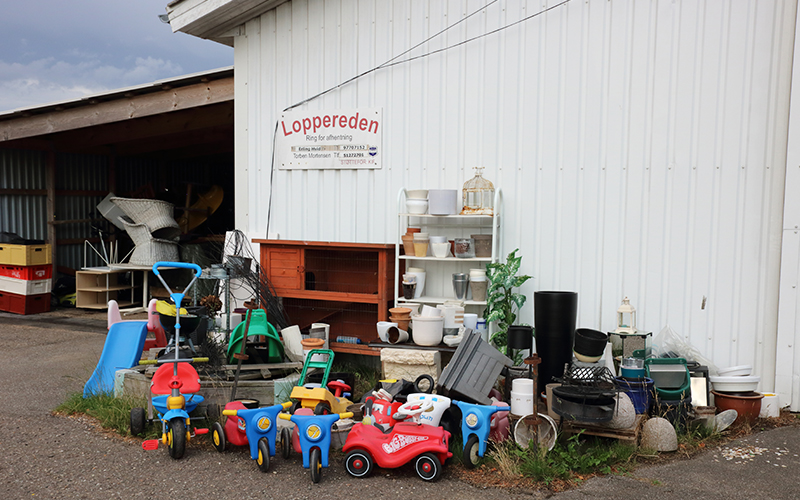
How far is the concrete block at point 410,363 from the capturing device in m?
5.19

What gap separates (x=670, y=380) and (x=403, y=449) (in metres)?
2.26

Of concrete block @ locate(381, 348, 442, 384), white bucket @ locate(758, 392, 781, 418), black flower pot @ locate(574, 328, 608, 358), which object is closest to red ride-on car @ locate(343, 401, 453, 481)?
concrete block @ locate(381, 348, 442, 384)

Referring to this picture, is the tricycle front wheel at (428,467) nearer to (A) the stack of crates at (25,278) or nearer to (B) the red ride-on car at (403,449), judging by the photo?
(B) the red ride-on car at (403,449)

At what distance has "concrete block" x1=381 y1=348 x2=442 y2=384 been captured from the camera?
204 inches

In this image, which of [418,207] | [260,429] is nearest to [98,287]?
[418,207]

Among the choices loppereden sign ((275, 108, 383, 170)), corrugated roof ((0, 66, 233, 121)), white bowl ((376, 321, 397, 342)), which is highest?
corrugated roof ((0, 66, 233, 121))

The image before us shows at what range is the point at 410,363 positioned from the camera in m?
5.23

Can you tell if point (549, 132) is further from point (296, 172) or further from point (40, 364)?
point (40, 364)

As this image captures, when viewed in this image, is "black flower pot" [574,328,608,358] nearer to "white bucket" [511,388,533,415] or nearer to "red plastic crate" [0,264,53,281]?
"white bucket" [511,388,533,415]

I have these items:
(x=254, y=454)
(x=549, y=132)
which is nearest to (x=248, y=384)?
(x=254, y=454)

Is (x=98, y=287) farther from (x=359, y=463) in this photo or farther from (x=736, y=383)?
(x=736, y=383)

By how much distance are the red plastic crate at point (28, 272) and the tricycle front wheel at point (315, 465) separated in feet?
27.7

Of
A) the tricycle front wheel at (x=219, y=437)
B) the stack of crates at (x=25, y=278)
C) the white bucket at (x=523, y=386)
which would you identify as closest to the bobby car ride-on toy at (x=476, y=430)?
the white bucket at (x=523, y=386)

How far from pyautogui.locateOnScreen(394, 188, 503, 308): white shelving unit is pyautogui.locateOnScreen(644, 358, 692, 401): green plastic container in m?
1.68
